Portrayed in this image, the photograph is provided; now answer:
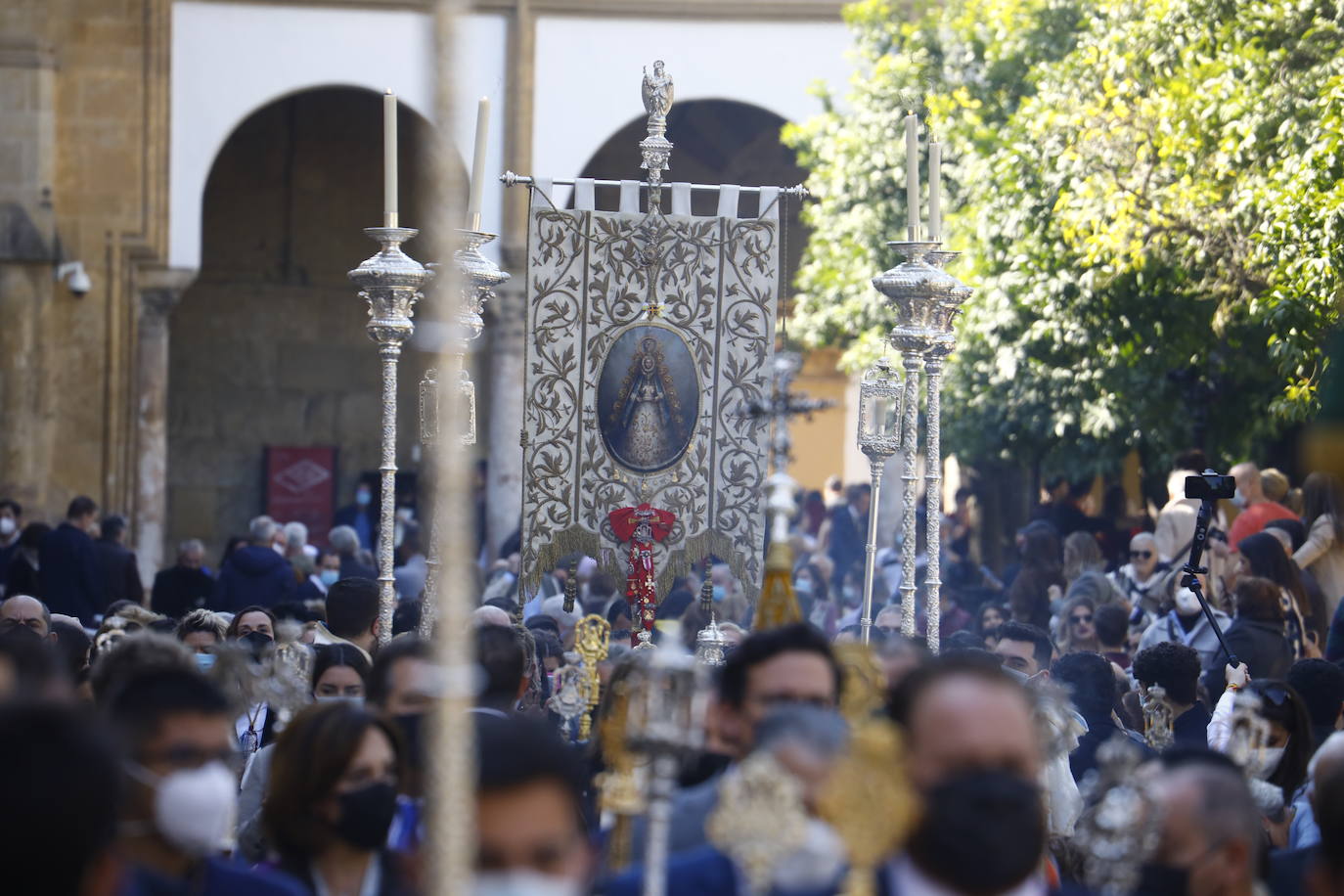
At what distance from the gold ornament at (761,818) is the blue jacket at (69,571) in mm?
8719

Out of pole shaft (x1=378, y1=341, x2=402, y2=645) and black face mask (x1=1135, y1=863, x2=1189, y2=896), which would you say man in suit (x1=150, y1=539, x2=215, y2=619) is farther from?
black face mask (x1=1135, y1=863, x2=1189, y2=896)

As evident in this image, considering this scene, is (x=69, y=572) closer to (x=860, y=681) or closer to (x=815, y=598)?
(x=815, y=598)

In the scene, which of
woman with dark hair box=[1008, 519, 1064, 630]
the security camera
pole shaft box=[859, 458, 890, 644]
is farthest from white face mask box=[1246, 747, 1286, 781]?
the security camera

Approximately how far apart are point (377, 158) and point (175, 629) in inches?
590

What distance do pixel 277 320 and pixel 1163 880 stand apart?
19.0 meters

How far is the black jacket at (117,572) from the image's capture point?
38.4 ft

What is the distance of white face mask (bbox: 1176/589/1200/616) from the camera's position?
27.2 feet

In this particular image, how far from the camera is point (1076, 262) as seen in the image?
12703 mm

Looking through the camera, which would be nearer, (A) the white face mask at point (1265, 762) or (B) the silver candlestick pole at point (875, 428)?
(A) the white face mask at point (1265, 762)

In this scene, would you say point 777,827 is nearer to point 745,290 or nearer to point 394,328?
point 394,328

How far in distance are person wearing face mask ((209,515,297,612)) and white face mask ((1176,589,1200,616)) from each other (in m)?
4.74

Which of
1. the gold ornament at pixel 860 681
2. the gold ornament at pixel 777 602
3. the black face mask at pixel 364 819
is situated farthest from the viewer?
the gold ornament at pixel 777 602

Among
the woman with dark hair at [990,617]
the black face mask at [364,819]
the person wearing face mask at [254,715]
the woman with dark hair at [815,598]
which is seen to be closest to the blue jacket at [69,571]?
the woman with dark hair at [815,598]

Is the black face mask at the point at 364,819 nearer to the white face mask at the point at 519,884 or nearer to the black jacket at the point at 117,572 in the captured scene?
the white face mask at the point at 519,884
